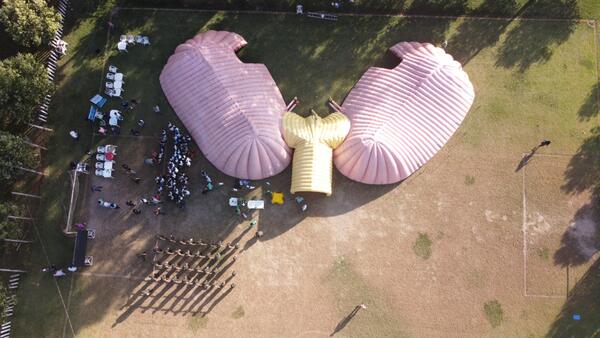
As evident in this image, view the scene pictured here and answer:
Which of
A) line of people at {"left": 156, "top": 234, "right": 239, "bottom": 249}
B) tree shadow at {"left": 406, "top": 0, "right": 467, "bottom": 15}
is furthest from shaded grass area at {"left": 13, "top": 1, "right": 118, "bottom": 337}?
tree shadow at {"left": 406, "top": 0, "right": 467, "bottom": 15}

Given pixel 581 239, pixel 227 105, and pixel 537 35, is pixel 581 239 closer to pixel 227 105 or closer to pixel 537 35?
pixel 537 35

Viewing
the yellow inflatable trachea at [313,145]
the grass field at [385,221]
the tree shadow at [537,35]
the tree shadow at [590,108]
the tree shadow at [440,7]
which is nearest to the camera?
the yellow inflatable trachea at [313,145]

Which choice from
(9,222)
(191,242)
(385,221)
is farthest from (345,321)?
(9,222)

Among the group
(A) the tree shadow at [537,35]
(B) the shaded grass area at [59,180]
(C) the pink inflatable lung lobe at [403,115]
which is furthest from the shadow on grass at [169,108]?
(A) the tree shadow at [537,35]

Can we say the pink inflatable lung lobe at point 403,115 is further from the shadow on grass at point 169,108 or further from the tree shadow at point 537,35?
the tree shadow at point 537,35

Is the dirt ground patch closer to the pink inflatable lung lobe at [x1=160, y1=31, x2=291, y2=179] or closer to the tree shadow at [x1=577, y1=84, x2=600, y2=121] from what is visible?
the tree shadow at [x1=577, y1=84, x2=600, y2=121]
